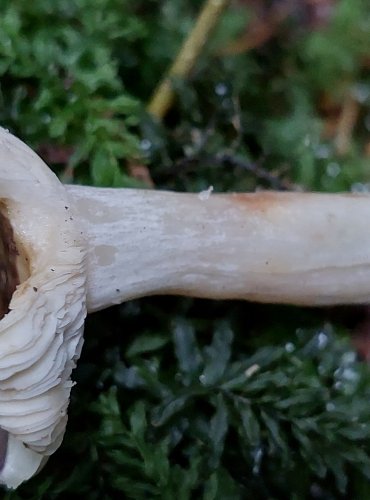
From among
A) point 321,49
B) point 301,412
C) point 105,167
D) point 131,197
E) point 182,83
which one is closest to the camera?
point 131,197

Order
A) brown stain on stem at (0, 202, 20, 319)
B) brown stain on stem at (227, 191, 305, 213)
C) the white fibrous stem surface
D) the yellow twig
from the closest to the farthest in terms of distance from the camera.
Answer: the white fibrous stem surface, brown stain on stem at (0, 202, 20, 319), brown stain on stem at (227, 191, 305, 213), the yellow twig

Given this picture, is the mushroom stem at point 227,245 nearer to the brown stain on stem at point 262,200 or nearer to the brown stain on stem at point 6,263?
the brown stain on stem at point 262,200

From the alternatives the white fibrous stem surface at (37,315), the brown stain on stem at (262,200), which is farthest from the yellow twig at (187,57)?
the white fibrous stem surface at (37,315)

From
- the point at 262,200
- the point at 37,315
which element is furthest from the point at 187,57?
the point at 37,315

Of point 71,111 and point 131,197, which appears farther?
point 71,111

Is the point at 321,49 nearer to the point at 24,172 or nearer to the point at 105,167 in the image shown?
the point at 105,167

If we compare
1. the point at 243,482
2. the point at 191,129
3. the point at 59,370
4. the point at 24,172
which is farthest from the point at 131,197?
the point at 243,482

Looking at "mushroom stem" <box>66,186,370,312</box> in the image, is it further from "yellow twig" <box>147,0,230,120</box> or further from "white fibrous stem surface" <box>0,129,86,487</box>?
"yellow twig" <box>147,0,230,120</box>

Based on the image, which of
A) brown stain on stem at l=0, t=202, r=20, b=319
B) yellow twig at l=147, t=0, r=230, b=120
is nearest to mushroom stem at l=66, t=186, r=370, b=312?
brown stain on stem at l=0, t=202, r=20, b=319
